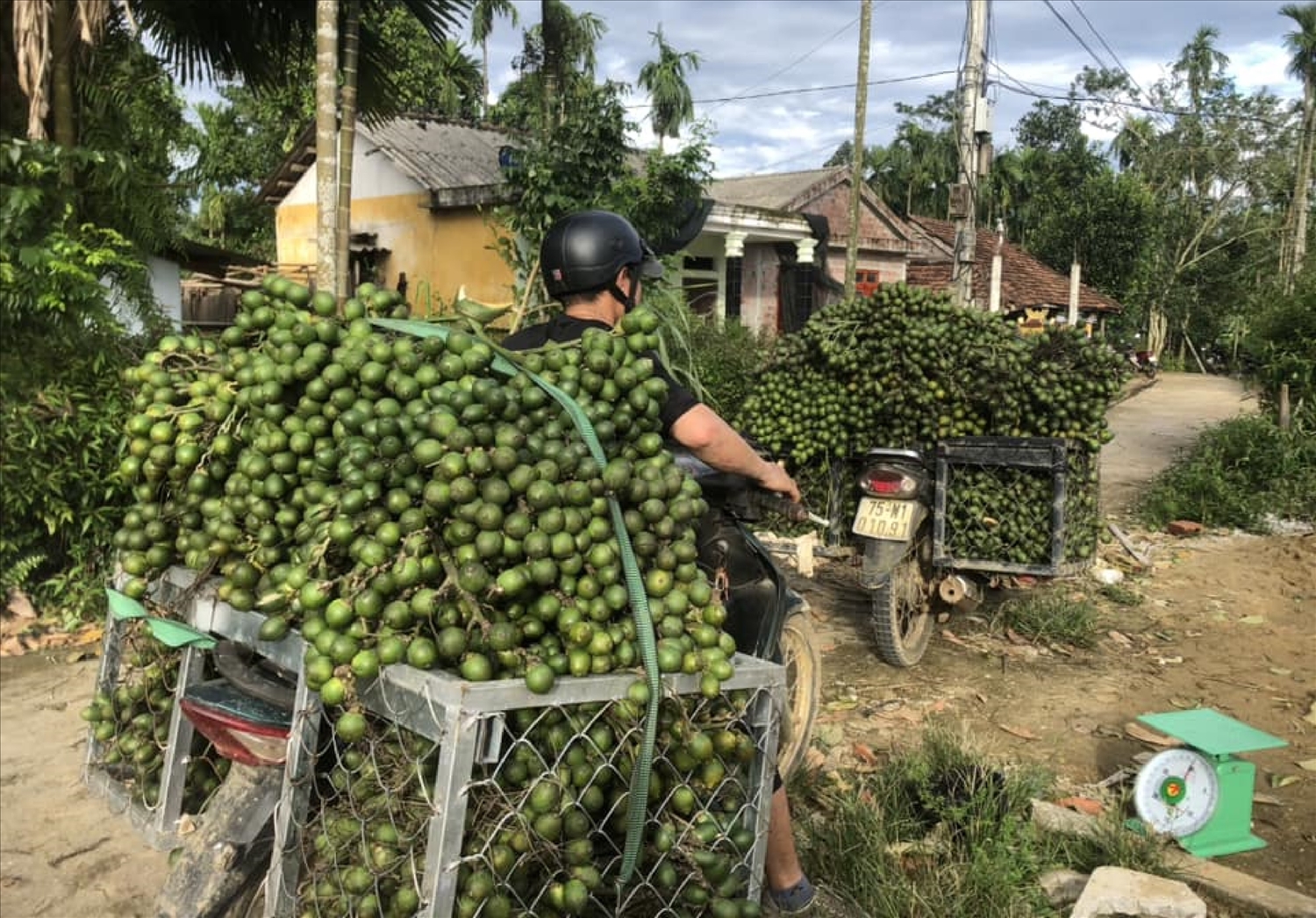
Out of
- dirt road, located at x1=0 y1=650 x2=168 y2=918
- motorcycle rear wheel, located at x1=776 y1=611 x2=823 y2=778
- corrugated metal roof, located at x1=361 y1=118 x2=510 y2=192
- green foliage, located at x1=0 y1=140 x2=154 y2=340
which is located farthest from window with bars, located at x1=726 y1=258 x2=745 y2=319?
motorcycle rear wheel, located at x1=776 y1=611 x2=823 y2=778

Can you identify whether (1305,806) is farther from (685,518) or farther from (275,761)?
(275,761)

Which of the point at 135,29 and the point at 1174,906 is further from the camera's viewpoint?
the point at 135,29

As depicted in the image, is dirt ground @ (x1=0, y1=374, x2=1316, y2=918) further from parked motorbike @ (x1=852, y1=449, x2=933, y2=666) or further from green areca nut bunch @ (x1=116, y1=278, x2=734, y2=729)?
green areca nut bunch @ (x1=116, y1=278, x2=734, y2=729)

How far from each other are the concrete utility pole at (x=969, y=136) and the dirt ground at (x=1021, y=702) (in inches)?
222

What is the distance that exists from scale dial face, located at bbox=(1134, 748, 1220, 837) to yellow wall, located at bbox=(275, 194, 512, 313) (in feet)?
37.3

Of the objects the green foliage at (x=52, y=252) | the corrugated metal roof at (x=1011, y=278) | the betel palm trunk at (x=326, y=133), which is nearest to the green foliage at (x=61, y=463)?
the green foliage at (x=52, y=252)

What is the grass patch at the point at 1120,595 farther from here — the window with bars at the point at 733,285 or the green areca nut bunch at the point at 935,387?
the window with bars at the point at 733,285

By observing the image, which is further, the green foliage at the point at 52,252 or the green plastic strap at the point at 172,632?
the green foliage at the point at 52,252

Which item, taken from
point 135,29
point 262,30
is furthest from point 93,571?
point 262,30

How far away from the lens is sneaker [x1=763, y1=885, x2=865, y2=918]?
2709mm

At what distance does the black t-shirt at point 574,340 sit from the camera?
252 cm

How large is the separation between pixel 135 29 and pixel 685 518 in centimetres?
591

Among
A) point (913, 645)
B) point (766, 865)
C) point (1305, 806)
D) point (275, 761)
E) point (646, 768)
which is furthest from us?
point (913, 645)

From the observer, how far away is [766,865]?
8.82 ft
